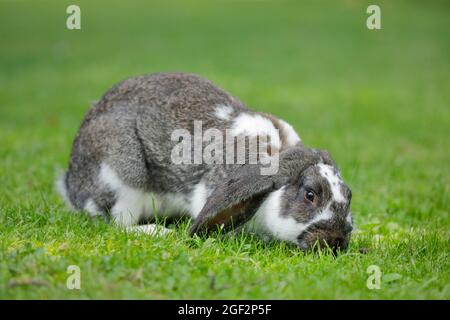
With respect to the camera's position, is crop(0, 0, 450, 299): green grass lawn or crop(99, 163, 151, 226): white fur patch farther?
crop(99, 163, 151, 226): white fur patch

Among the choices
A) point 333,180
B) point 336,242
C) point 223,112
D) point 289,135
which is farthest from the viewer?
point 223,112

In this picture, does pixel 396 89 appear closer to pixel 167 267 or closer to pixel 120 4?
pixel 167 267

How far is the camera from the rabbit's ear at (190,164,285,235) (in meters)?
5.10

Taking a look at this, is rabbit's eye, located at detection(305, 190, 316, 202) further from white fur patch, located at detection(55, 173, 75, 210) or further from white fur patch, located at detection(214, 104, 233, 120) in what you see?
Answer: white fur patch, located at detection(55, 173, 75, 210)

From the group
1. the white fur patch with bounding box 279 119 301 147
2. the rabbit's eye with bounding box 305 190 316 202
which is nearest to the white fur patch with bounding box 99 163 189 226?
the white fur patch with bounding box 279 119 301 147

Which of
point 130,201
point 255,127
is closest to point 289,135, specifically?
point 255,127

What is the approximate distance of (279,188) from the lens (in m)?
5.20

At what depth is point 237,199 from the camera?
509 centimetres

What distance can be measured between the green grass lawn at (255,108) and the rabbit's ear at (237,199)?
0.56 feet

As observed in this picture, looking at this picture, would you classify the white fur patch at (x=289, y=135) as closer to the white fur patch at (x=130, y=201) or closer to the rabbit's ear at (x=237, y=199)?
the rabbit's ear at (x=237, y=199)

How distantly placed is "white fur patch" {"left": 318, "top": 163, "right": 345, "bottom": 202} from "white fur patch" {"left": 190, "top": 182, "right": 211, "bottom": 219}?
1020mm

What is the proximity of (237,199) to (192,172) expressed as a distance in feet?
2.79

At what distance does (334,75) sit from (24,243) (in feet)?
38.3

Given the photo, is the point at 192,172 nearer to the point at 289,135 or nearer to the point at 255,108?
the point at 289,135
